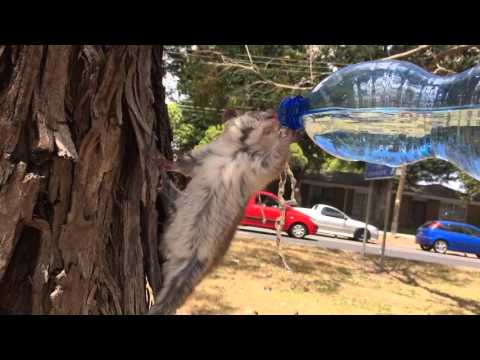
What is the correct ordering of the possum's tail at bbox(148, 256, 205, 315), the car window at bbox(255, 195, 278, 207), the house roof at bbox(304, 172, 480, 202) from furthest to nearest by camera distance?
the house roof at bbox(304, 172, 480, 202) < the car window at bbox(255, 195, 278, 207) < the possum's tail at bbox(148, 256, 205, 315)

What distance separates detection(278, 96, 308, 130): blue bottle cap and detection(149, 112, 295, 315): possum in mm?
67

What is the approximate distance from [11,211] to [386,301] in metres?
8.78

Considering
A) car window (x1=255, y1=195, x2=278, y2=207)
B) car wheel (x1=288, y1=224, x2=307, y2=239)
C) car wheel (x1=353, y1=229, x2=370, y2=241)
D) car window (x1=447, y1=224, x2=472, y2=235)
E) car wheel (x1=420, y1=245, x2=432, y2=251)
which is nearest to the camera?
car window (x1=255, y1=195, x2=278, y2=207)

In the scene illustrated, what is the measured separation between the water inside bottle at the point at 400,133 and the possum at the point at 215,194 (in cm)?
29

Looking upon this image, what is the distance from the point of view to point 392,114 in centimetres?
263

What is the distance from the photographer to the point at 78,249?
Answer: 170 cm

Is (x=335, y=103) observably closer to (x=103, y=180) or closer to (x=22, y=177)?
(x=103, y=180)

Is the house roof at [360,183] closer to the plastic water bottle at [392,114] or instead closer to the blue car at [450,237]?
the blue car at [450,237]

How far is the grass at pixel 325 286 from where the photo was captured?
8000 mm

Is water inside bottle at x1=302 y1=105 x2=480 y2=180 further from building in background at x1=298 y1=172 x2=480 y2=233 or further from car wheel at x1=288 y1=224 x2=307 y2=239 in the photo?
building in background at x1=298 y1=172 x2=480 y2=233

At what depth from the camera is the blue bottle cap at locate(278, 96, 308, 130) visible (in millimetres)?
2328

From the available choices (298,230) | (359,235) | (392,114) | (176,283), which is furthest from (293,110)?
(359,235)

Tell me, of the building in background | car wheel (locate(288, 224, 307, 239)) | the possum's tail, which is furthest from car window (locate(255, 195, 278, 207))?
the building in background

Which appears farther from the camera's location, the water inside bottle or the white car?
the white car
